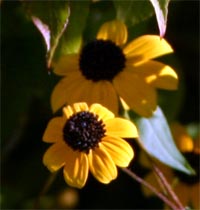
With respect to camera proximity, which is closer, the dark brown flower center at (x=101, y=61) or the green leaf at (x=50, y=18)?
the green leaf at (x=50, y=18)

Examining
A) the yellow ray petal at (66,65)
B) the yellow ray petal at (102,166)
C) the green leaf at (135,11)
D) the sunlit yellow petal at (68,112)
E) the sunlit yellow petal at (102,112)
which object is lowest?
the yellow ray petal at (102,166)

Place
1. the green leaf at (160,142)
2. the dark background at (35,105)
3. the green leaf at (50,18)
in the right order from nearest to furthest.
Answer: the green leaf at (50,18), the green leaf at (160,142), the dark background at (35,105)

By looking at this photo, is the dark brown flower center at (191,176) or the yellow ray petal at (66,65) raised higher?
the yellow ray petal at (66,65)

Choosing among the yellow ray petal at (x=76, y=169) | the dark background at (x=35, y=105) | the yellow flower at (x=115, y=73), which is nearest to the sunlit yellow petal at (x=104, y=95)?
the yellow flower at (x=115, y=73)

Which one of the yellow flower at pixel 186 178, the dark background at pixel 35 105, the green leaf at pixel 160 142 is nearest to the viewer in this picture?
the green leaf at pixel 160 142

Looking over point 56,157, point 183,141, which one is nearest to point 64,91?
point 56,157

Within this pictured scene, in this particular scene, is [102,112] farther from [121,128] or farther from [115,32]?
[115,32]

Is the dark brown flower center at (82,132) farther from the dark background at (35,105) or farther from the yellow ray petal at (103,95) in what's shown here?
the dark background at (35,105)
